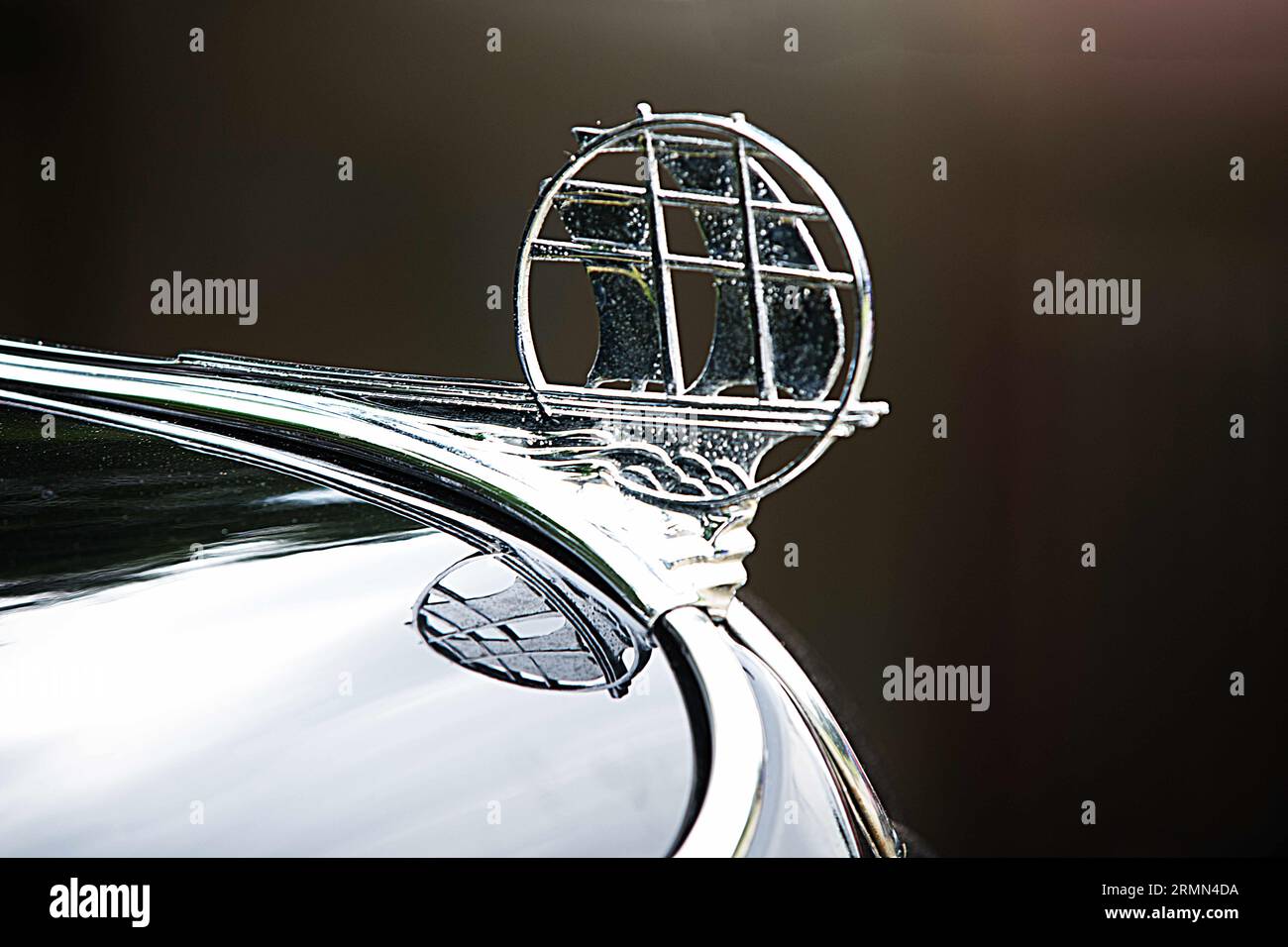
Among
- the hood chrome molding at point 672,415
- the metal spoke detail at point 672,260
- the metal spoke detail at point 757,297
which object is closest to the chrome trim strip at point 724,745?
the hood chrome molding at point 672,415

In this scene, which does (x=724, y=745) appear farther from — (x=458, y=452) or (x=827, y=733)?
(x=458, y=452)

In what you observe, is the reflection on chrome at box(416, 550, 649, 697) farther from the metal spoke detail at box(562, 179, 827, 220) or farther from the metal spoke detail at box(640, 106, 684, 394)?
the metal spoke detail at box(562, 179, 827, 220)

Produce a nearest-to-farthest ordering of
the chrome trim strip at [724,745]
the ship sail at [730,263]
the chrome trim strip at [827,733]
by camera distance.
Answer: the chrome trim strip at [724,745] → the chrome trim strip at [827,733] → the ship sail at [730,263]

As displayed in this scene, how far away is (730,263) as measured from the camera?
1111 mm

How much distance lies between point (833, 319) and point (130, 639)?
0.76m

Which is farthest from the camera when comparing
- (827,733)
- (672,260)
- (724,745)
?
(672,260)

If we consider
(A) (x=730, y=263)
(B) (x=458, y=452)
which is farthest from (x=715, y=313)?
(B) (x=458, y=452)

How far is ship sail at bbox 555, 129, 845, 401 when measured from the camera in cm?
107

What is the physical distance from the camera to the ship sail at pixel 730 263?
107cm

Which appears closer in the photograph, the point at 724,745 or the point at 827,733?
Result: the point at 724,745

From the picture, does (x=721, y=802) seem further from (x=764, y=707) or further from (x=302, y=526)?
(x=302, y=526)

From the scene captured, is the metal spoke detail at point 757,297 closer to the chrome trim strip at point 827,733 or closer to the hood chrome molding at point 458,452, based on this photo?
the hood chrome molding at point 458,452

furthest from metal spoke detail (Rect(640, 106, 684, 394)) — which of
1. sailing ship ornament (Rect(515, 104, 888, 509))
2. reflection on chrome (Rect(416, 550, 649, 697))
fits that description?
reflection on chrome (Rect(416, 550, 649, 697))

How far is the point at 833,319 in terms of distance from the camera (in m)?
1.06
